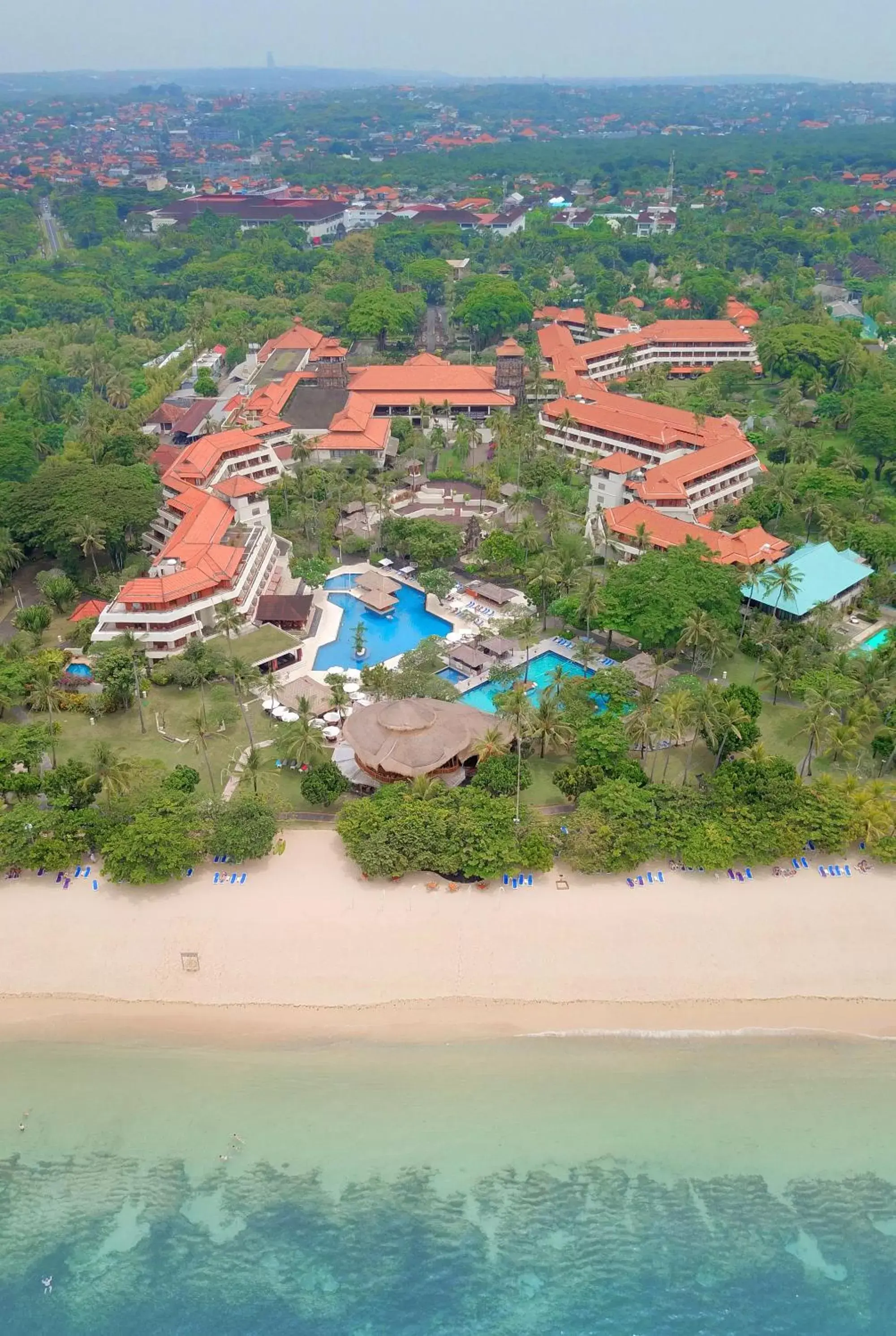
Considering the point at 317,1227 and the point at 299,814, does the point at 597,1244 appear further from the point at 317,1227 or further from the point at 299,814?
the point at 299,814

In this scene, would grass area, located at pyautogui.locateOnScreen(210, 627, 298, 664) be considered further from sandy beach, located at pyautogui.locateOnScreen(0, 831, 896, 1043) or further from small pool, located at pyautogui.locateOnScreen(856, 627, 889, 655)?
small pool, located at pyautogui.locateOnScreen(856, 627, 889, 655)

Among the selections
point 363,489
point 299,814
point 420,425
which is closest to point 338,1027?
point 299,814

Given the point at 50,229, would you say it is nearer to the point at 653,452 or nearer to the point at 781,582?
the point at 653,452

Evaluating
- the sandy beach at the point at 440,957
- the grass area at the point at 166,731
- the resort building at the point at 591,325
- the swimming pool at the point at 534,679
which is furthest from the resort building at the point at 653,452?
the sandy beach at the point at 440,957

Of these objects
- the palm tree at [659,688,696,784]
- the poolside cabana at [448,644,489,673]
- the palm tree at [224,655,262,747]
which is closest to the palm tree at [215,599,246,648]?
the palm tree at [224,655,262,747]

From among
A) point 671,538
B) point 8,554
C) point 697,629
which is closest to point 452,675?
point 697,629

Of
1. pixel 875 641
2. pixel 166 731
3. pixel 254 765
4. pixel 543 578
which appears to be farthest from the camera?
pixel 875 641

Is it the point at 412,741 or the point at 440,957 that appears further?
the point at 412,741

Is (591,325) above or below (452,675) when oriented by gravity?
above
